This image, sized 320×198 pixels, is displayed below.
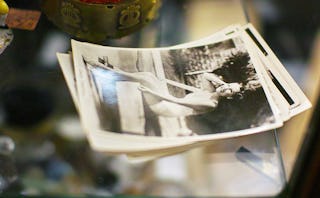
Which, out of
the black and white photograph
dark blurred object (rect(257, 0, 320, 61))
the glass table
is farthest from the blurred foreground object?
dark blurred object (rect(257, 0, 320, 61))

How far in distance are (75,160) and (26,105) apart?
0.13 m

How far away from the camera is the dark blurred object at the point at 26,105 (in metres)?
0.70

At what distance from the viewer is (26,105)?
28.6 inches

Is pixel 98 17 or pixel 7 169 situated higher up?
pixel 98 17

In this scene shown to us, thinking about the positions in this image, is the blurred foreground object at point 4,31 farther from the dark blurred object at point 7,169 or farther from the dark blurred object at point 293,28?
the dark blurred object at point 293,28

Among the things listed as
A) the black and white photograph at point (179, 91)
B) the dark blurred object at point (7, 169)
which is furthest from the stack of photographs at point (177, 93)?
the dark blurred object at point (7, 169)

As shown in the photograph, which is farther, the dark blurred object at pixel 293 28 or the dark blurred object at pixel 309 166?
the dark blurred object at pixel 293 28

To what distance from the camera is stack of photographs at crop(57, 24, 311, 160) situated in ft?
2.13

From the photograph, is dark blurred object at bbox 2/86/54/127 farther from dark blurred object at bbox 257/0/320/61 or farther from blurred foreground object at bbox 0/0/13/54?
dark blurred object at bbox 257/0/320/61

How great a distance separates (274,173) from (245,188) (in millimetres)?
63

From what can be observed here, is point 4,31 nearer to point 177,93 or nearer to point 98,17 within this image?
point 98,17

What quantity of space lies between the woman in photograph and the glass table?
0.06 meters

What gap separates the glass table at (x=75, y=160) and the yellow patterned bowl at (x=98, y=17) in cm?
4

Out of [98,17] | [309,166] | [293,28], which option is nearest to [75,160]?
[98,17]
